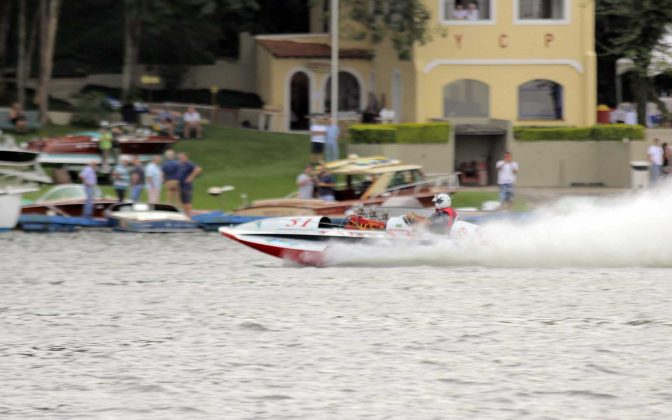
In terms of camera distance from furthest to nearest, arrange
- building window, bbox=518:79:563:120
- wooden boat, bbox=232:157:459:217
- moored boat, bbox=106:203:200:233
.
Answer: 1. building window, bbox=518:79:563:120
2. moored boat, bbox=106:203:200:233
3. wooden boat, bbox=232:157:459:217

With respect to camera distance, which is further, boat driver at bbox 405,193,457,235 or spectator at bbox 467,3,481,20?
spectator at bbox 467,3,481,20

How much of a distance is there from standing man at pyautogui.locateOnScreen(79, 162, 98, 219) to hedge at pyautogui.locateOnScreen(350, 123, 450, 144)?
31.1ft

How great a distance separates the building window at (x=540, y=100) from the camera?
44.5m

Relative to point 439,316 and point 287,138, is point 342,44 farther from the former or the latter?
point 439,316

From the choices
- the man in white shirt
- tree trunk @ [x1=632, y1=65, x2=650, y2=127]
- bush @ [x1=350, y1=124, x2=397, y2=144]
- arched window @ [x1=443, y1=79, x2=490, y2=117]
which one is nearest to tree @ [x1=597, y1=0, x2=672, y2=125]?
tree trunk @ [x1=632, y1=65, x2=650, y2=127]

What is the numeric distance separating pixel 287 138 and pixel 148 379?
3054 centimetres

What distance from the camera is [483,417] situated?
14938 millimetres

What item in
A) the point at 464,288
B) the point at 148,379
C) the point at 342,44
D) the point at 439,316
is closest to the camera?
the point at 148,379

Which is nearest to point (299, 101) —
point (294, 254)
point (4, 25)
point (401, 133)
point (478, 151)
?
point (478, 151)

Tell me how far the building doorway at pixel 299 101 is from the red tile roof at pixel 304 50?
837 mm

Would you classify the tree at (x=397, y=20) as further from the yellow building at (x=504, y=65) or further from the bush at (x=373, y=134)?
the bush at (x=373, y=134)

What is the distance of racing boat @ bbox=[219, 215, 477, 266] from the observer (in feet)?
80.4

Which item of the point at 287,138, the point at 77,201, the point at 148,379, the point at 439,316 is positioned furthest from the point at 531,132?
the point at 148,379

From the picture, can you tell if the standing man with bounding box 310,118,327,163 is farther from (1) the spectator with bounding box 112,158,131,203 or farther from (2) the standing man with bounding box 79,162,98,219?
(2) the standing man with bounding box 79,162,98,219
